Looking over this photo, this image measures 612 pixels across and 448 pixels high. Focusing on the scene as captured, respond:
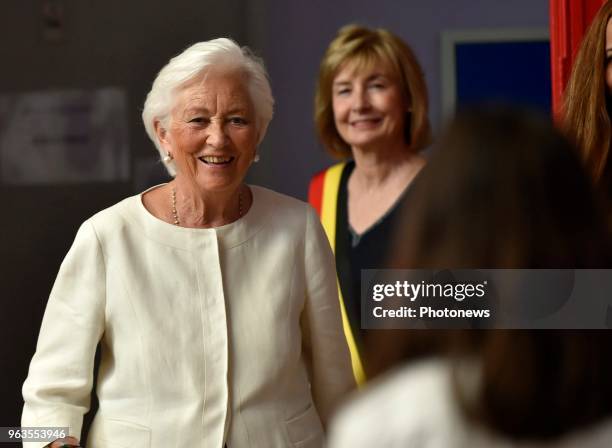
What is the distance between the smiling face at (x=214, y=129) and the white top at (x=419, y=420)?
1144 millimetres

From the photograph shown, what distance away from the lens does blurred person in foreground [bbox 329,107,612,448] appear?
806 millimetres

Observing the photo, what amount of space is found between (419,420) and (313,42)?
3103 mm

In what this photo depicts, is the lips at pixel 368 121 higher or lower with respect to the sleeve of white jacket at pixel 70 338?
higher

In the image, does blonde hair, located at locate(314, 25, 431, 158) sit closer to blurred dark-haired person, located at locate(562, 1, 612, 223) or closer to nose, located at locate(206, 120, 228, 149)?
blurred dark-haired person, located at locate(562, 1, 612, 223)

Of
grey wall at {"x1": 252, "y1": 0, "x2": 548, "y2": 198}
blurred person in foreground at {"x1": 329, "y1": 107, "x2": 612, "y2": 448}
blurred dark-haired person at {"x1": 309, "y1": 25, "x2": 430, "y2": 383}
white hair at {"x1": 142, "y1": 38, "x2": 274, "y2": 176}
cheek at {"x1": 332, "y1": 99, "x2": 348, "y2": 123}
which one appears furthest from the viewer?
grey wall at {"x1": 252, "y1": 0, "x2": 548, "y2": 198}

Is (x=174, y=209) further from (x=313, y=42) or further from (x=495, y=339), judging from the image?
(x=313, y=42)

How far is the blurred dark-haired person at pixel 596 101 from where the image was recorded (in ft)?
6.56

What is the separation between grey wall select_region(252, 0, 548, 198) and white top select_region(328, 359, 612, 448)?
2.95 m

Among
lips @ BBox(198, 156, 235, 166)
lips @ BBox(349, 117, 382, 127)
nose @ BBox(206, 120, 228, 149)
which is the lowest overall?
lips @ BBox(198, 156, 235, 166)

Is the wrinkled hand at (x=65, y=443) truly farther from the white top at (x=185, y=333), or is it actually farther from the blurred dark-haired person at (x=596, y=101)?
the blurred dark-haired person at (x=596, y=101)

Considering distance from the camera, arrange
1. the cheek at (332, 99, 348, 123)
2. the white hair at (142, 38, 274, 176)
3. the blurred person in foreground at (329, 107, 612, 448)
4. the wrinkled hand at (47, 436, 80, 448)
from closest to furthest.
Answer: the blurred person in foreground at (329, 107, 612, 448) < the wrinkled hand at (47, 436, 80, 448) < the white hair at (142, 38, 274, 176) < the cheek at (332, 99, 348, 123)

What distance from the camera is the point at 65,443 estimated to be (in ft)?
5.94

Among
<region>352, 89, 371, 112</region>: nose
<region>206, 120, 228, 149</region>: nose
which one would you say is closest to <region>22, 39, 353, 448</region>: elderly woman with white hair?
<region>206, 120, 228, 149</region>: nose

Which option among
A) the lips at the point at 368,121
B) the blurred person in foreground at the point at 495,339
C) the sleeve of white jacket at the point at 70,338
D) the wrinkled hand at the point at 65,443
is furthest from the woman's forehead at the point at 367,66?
the blurred person in foreground at the point at 495,339
